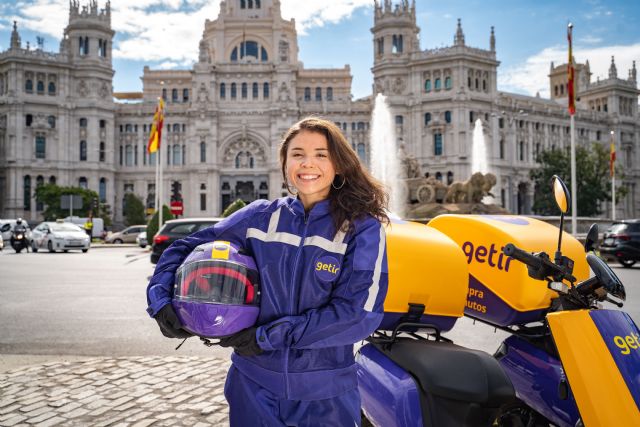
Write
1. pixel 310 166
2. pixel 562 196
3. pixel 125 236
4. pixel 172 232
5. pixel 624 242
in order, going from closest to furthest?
pixel 310 166 < pixel 562 196 < pixel 172 232 < pixel 624 242 < pixel 125 236

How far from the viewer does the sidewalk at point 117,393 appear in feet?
12.8

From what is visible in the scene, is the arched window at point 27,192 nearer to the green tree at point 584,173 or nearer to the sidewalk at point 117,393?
the green tree at point 584,173

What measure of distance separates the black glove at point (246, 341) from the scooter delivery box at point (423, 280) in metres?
1.06

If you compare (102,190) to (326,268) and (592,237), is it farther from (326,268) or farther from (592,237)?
(326,268)

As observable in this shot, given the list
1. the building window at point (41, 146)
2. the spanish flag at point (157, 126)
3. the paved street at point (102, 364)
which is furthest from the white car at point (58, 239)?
the building window at point (41, 146)

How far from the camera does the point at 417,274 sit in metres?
3.03

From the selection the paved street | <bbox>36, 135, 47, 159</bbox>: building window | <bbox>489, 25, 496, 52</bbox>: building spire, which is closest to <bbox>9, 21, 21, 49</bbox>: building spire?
<bbox>36, 135, 47, 159</bbox>: building window

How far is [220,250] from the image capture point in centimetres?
224

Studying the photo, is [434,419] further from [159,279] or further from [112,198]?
[112,198]

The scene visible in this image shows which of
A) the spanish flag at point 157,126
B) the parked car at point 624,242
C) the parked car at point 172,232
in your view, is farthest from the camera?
the spanish flag at point 157,126

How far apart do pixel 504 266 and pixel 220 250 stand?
6.35 feet

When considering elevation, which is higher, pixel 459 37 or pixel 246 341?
pixel 459 37

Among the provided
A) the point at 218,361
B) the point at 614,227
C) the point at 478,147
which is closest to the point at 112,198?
the point at 478,147

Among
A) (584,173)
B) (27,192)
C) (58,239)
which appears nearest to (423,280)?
(58,239)
